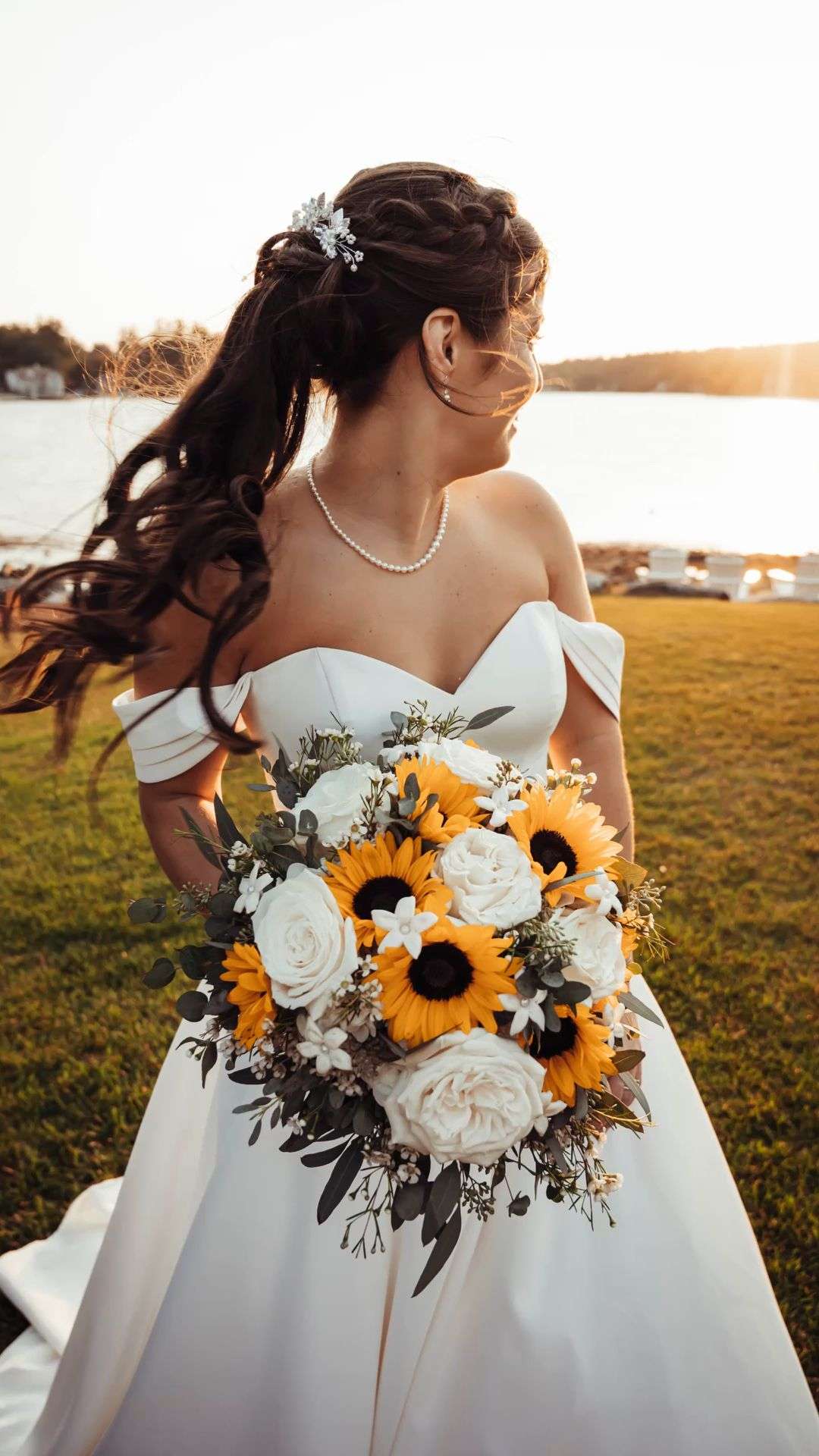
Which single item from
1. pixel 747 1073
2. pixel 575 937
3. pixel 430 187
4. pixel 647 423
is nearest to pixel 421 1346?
pixel 575 937

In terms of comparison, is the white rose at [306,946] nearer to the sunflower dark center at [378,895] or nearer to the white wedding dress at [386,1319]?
the sunflower dark center at [378,895]

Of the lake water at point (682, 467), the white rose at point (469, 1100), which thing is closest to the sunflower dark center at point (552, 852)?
the white rose at point (469, 1100)

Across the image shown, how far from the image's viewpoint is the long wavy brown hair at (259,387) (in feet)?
6.69

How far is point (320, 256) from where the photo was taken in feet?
6.75

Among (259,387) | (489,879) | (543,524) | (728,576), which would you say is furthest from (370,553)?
(728,576)

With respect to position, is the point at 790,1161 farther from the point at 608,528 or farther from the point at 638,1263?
the point at 608,528

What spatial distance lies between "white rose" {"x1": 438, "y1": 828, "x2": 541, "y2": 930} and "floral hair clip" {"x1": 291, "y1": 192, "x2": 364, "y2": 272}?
4.15 ft

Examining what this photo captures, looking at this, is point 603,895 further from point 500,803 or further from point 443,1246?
point 443,1246

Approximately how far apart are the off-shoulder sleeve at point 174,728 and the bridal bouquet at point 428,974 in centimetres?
51

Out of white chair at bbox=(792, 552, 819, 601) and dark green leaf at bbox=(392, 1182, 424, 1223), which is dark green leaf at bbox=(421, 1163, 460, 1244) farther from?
white chair at bbox=(792, 552, 819, 601)

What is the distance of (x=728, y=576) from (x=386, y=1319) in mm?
12019

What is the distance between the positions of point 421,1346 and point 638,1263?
0.47 m

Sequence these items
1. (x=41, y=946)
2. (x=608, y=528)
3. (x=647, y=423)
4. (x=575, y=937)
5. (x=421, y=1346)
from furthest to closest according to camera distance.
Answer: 1. (x=608, y=528)
2. (x=647, y=423)
3. (x=41, y=946)
4. (x=421, y=1346)
5. (x=575, y=937)

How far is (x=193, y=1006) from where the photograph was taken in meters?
1.64
